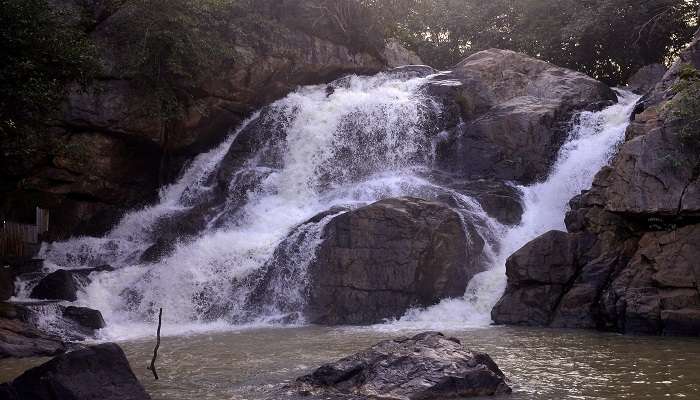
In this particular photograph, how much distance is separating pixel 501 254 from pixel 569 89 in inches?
324

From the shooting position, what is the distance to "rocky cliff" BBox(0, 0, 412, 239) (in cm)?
2261

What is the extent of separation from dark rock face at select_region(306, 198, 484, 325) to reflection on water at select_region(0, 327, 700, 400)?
5.26 ft

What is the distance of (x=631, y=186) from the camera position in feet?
50.4

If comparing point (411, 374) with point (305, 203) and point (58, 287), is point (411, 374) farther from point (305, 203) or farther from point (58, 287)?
point (305, 203)

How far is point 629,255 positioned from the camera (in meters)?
15.3

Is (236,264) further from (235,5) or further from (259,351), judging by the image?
(235,5)

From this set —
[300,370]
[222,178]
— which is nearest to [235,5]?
[222,178]

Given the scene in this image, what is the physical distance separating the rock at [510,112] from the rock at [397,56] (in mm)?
6227

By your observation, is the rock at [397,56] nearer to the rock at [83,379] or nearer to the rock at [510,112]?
the rock at [510,112]

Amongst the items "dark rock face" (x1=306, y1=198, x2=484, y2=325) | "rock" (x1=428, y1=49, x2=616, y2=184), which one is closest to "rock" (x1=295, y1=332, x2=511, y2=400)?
"dark rock face" (x1=306, y1=198, x2=484, y2=325)

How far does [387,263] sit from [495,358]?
632 centimetres

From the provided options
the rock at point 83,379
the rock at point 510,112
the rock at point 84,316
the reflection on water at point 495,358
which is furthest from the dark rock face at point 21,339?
the rock at point 510,112

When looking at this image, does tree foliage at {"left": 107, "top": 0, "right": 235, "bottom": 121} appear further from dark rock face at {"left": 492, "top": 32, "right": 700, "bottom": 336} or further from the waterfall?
dark rock face at {"left": 492, "top": 32, "right": 700, "bottom": 336}

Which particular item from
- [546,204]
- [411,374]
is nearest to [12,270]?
[411,374]
